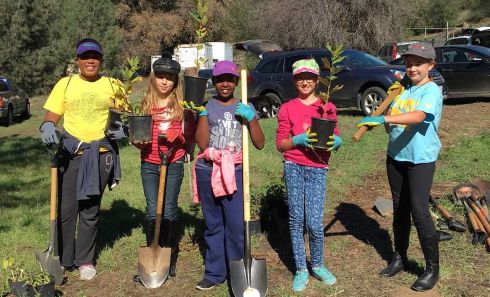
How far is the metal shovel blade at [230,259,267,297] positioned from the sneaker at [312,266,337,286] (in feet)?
1.57

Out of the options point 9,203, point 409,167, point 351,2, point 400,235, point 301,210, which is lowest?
point 9,203

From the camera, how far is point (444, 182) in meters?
6.77

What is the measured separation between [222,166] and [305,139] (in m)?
0.63

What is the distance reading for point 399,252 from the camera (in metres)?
4.14

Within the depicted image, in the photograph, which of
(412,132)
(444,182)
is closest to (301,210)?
(412,132)

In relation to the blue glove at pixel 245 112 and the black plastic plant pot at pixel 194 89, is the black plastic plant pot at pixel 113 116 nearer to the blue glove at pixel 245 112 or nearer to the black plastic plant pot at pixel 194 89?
the black plastic plant pot at pixel 194 89

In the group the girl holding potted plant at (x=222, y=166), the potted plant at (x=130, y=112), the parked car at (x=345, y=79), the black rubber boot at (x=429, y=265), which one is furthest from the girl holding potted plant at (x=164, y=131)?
the parked car at (x=345, y=79)

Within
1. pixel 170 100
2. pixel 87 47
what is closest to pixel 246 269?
pixel 170 100

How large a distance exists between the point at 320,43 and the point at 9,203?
22.6m

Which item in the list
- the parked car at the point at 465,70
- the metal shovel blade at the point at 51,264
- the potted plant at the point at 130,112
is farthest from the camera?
Answer: the parked car at the point at 465,70

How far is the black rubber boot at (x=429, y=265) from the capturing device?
12.3 feet

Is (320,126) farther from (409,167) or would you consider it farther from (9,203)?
(9,203)

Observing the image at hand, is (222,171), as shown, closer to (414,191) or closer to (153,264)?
(153,264)

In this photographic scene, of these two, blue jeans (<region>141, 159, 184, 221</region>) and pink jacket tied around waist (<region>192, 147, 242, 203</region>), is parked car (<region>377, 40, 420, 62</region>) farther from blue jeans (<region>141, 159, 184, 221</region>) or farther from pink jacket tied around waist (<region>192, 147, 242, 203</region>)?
pink jacket tied around waist (<region>192, 147, 242, 203</region>)
